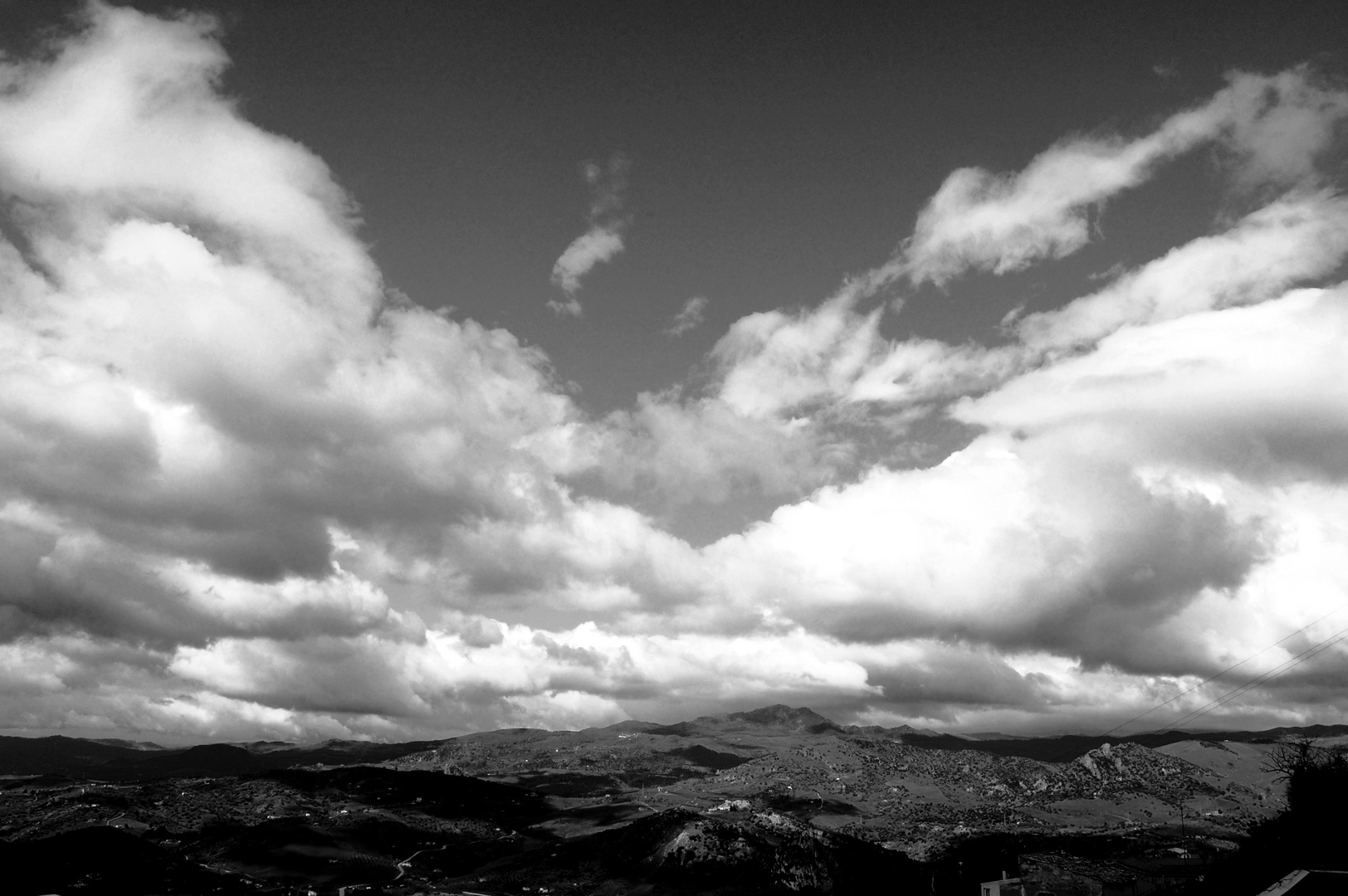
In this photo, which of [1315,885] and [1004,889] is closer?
[1315,885]

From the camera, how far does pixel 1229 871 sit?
14425 centimetres

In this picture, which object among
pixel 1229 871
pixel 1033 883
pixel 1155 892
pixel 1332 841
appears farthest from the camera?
pixel 1033 883

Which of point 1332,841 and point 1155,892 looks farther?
point 1155,892

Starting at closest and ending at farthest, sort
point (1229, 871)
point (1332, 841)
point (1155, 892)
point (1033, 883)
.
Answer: point (1332, 841)
point (1229, 871)
point (1155, 892)
point (1033, 883)

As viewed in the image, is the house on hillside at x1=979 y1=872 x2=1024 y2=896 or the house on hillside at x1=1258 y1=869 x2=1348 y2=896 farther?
the house on hillside at x1=979 y1=872 x2=1024 y2=896

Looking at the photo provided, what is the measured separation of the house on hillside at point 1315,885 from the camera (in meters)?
45.3

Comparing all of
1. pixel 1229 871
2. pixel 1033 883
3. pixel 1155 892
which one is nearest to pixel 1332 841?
pixel 1229 871

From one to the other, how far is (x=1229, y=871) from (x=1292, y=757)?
37.4m

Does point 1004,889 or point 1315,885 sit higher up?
point 1315,885

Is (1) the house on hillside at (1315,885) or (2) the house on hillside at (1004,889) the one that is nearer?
(1) the house on hillside at (1315,885)

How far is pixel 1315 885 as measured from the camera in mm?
46094

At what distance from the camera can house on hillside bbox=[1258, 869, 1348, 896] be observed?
45.3 meters

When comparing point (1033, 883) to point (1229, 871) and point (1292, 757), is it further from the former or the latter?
point (1292, 757)

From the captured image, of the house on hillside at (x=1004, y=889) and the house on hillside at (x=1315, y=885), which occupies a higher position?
the house on hillside at (x=1315, y=885)
